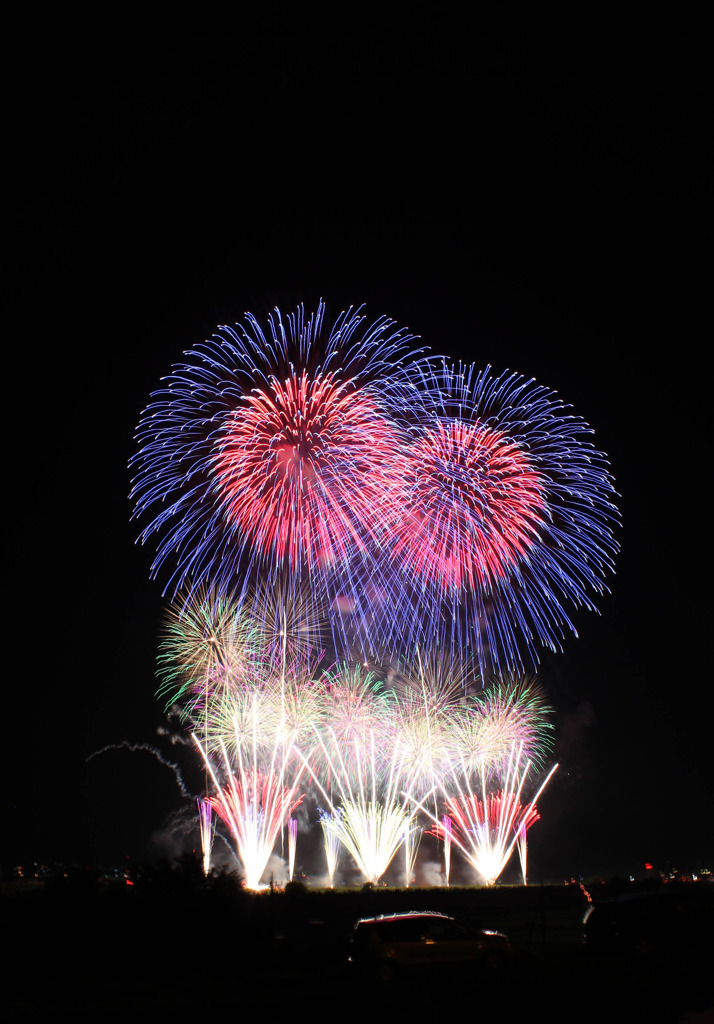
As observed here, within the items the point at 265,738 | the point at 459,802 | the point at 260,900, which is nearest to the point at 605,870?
the point at 459,802

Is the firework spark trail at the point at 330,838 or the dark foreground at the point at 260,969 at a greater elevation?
the firework spark trail at the point at 330,838

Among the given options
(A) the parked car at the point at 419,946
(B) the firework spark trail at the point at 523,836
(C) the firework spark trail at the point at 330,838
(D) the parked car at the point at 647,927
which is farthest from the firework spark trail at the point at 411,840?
(A) the parked car at the point at 419,946

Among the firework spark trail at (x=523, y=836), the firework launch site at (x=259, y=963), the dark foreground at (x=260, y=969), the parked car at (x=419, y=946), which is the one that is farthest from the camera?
the firework spark trail at (x=523, y=836)

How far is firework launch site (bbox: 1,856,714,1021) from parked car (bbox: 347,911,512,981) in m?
0.18

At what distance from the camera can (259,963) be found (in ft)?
70.4

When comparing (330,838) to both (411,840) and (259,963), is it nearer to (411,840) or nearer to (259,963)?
(411,840)

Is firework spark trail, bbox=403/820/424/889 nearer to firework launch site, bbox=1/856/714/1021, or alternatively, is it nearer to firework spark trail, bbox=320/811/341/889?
firework spark trail, bbox=320/811/341/889

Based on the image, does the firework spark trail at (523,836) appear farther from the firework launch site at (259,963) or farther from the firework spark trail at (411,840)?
the firework launch site at (259,963)

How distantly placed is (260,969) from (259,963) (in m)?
0.17

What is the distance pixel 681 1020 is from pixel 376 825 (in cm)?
4074

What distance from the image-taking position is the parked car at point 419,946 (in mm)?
19266

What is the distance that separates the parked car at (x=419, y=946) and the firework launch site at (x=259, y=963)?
18cm

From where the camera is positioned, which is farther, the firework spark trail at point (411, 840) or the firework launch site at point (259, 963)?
the firework spark trail at point (411, 840)

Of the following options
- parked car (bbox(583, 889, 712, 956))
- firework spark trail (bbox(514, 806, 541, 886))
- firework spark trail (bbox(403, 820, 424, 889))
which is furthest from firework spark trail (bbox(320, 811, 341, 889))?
parked car (bbox(583, 889, 712, 956))
